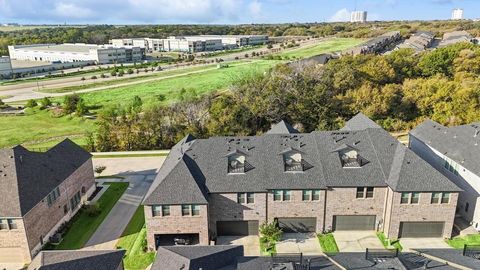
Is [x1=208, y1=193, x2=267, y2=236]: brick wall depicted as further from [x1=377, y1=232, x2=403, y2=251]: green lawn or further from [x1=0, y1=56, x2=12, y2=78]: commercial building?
[x1=0, y1=56, x2=12, y2=78]: commercial building

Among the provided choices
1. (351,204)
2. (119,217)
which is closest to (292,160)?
(351,204)

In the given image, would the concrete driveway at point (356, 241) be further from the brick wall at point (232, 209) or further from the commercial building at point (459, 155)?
the commercial building at point (459, 155)

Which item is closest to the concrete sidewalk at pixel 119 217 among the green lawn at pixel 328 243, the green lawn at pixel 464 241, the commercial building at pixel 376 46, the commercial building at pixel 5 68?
the green lawn at pixel 328 243

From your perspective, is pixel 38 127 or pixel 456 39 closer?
pixel 38 127

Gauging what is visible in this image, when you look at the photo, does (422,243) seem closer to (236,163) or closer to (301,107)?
(236,163)

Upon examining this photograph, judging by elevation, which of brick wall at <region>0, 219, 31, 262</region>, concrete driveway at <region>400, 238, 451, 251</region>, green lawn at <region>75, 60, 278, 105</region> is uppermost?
green lawn at <region>75, 60, 278, 105</region>

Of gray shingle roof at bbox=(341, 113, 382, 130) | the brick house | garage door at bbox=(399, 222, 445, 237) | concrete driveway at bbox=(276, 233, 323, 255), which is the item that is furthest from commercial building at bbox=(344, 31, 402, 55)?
the brick house

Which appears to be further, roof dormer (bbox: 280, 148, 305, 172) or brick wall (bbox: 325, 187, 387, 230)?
roof dormer (bbox: 280, 148, 305, 172)
